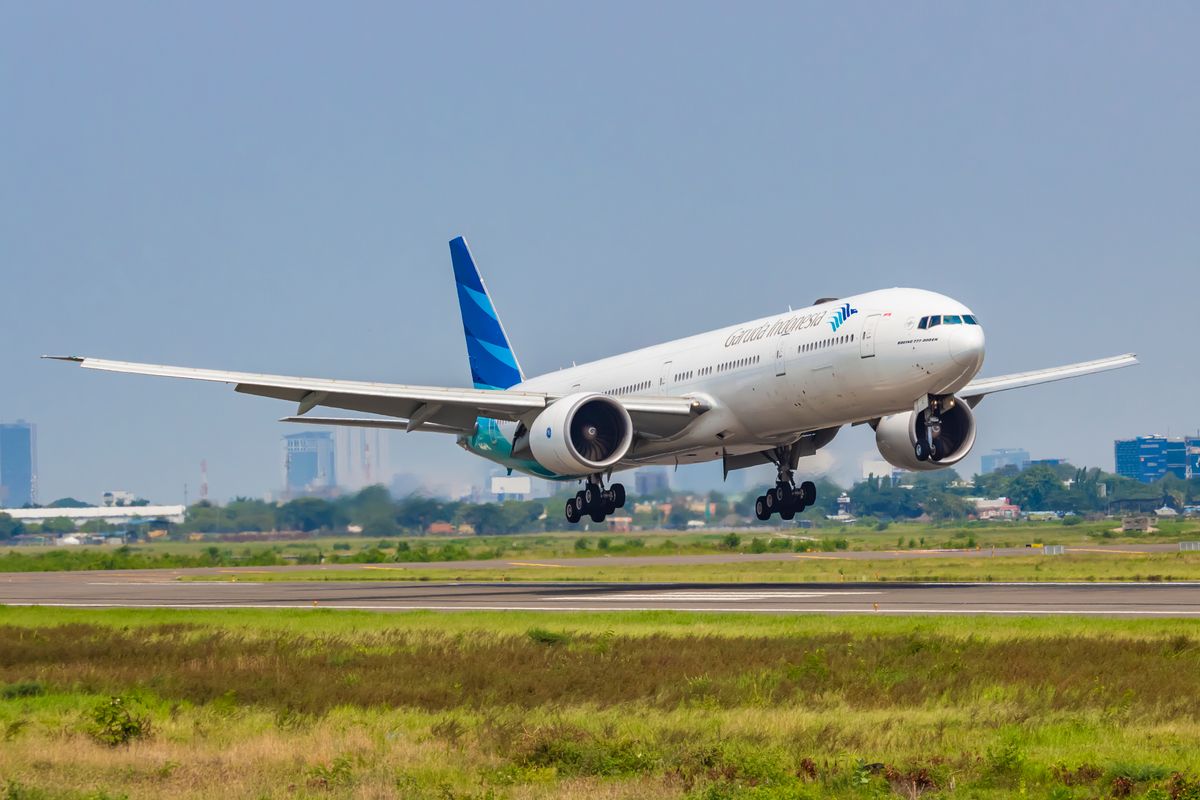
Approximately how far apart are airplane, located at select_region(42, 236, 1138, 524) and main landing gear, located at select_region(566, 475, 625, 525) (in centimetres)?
5

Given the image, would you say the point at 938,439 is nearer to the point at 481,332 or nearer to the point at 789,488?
the point at 789,488

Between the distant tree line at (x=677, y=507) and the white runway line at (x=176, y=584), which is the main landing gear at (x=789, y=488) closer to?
the white runway line at (x=176, y=584)

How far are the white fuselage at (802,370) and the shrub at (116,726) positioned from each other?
2359 centimetres

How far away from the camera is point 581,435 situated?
44.7 meters

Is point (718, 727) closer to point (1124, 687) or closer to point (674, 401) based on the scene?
point (1124, 687)

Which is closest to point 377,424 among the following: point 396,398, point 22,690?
point 396,398

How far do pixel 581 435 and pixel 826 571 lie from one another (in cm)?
1440

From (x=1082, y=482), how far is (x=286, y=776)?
141897 millimetres

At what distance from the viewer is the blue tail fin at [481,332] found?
193 feet

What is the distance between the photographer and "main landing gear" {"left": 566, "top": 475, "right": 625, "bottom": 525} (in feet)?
158

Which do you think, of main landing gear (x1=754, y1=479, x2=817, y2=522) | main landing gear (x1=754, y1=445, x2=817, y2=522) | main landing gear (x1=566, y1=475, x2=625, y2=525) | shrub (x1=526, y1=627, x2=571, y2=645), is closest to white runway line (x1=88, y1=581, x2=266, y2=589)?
main landing gear (x1=566, y1=475, x2=625, y2=525)

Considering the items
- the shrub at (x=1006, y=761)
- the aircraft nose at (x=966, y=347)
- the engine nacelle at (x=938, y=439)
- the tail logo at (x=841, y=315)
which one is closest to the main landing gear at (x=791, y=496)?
the engine nacelle at (x=938, y=439)

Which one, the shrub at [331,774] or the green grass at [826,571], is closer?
the shrub at [331,774]

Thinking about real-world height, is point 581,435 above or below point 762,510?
above
